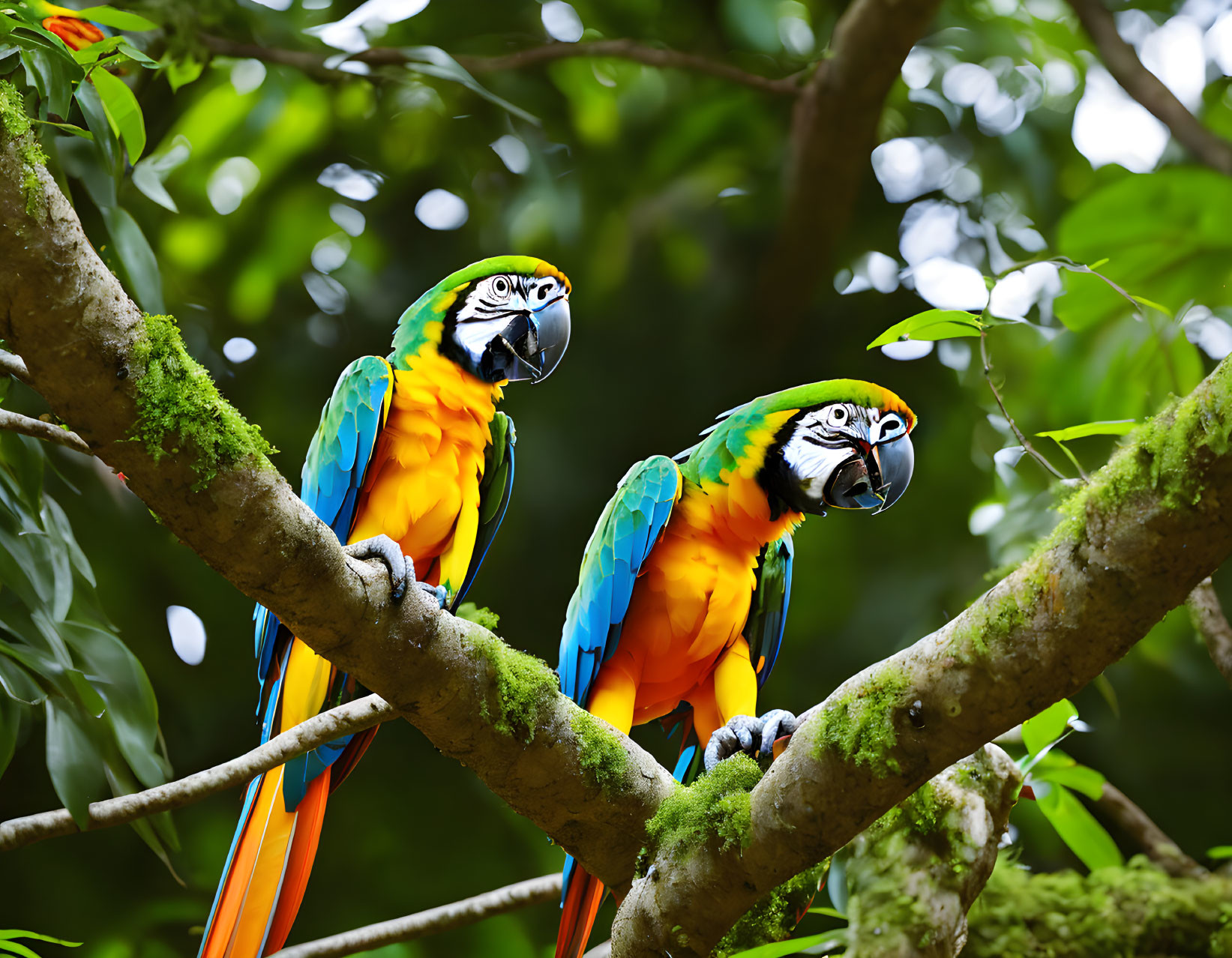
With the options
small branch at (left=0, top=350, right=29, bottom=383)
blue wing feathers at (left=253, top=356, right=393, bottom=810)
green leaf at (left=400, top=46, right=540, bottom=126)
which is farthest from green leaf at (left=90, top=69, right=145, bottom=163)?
green leaf at (left=400, top=46, right=540, bottom=126)

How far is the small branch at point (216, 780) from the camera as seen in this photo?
5.06 ft

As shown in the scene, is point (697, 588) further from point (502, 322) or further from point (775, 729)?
point (502, 322)

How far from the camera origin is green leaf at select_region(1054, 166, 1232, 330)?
95.1 inches

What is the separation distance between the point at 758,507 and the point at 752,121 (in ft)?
6.03

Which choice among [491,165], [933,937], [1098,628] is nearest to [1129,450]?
[1098,628]

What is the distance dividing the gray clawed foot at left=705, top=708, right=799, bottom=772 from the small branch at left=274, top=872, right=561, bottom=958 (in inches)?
19.5

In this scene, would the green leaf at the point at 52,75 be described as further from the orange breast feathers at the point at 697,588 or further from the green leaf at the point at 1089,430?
the green leaf at the point at 1089,430

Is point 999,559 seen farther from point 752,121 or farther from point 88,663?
point 88,663

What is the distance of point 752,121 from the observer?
328 centimetres

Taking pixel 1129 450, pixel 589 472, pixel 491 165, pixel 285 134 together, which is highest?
pixel 285 134

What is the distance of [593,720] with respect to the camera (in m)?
1.60

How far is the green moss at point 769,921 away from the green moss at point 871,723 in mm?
474

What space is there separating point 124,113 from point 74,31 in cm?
20

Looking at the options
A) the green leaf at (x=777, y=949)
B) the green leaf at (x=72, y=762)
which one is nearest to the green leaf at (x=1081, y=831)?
the green leaf at (x=777, y=949)
